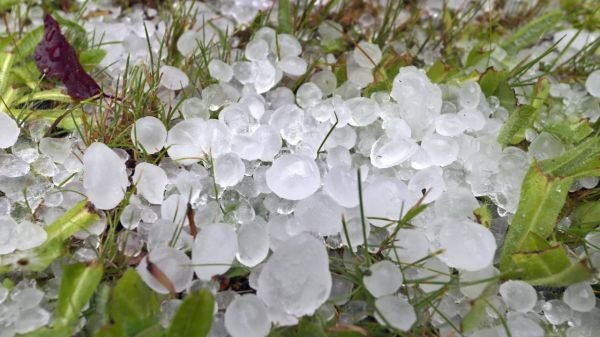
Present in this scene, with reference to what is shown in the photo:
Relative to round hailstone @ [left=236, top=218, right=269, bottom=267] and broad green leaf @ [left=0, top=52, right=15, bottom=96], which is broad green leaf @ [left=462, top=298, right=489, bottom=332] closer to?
round hailstone @ [left=236, top=218, right=269, bottom=267]

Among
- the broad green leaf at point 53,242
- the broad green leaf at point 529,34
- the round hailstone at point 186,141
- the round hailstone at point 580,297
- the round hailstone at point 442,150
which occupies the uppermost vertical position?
the broad green leaf at point 529,34

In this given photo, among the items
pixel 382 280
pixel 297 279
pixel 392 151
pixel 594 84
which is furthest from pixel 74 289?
pixel 594 84

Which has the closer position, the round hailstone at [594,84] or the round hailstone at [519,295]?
the round hailstone at [519,295]

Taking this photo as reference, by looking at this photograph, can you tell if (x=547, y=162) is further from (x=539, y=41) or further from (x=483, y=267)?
(x=539, y=41)

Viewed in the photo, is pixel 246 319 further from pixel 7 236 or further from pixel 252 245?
pixel 7 236

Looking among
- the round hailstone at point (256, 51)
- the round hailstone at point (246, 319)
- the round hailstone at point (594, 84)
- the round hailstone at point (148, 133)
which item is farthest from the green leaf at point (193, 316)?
the round hailstone at point (594, 84)

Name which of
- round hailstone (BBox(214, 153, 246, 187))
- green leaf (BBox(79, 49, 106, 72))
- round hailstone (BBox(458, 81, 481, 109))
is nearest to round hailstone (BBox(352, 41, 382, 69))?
round hailstone (BBox(458, 81, 481, 109))

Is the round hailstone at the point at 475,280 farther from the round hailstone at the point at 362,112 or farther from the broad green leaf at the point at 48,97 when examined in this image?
the broad green leaf at the point at 48,97
